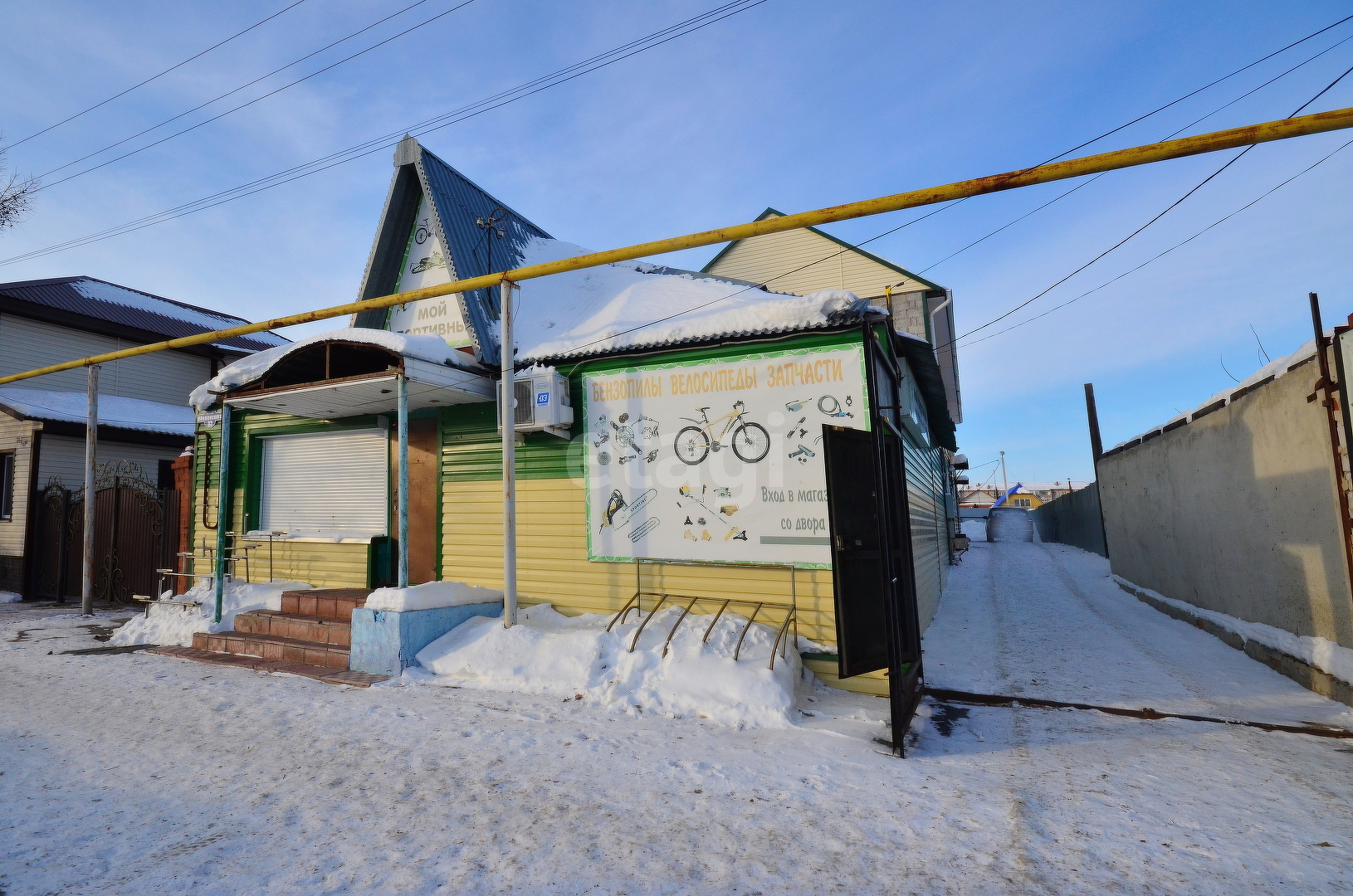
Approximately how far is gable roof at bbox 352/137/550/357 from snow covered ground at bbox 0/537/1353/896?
615 centimetres

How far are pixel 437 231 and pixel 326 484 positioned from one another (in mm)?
4575

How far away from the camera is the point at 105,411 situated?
1583cm

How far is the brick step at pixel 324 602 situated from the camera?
26.9 feet

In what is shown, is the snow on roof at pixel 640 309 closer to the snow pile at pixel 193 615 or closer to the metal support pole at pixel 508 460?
the metal support pole at pixel 508 460

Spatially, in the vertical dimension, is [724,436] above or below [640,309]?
below

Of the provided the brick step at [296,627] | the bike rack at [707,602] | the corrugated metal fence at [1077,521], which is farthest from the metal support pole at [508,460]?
the corrugated metal fence at [1077,521]

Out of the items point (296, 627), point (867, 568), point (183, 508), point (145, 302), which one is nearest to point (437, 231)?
point (296, 627)

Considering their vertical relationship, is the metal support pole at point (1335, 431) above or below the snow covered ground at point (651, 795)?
above

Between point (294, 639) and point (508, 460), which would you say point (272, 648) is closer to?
point (294, 639)

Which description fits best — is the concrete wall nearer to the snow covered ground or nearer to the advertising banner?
the snow covered ground

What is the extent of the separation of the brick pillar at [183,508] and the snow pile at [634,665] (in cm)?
767

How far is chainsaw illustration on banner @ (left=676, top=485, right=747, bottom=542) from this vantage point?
22.9 feet

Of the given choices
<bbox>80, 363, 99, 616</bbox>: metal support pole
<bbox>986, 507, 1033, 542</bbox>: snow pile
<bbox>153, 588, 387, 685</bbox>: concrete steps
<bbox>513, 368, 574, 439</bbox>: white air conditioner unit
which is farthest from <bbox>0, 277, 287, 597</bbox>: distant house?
<bbox>986, 507, 1033, 542</bbox>: snow pile

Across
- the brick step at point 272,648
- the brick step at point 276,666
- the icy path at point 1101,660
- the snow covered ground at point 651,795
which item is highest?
the brick step at point 272,648
